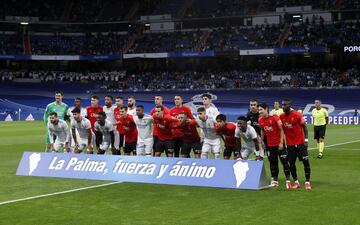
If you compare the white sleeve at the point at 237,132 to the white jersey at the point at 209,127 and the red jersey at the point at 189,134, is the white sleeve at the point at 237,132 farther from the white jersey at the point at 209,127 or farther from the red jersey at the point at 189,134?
the red jersey at the point at 189,134

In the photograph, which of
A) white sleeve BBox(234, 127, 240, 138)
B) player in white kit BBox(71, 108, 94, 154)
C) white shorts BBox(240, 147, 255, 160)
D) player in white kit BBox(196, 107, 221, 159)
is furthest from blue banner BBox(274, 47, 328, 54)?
white sleeve BBox(234, 127, 240, 138)

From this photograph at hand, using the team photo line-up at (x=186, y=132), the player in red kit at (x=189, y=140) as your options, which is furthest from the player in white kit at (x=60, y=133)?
the player in red kit at (x=189, y=140)

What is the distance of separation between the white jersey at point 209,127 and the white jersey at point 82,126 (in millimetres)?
3511

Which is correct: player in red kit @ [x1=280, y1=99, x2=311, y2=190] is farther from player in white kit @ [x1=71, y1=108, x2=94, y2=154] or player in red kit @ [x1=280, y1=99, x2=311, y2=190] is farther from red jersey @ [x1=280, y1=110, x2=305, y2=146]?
player in white kit @ [x1=71, y1=108, x2=94, y2=154]

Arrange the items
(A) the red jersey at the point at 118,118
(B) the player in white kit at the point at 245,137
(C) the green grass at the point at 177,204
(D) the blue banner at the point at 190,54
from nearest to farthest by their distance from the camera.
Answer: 1. (C) the green grass at the point at 177,204
2. (B) the player in white kit at the point at 245,137
3. (A) the red jersey at the point at 118,118
4. (D) the blue banner at the point at 190,54

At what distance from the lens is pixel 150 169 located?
1452 cm

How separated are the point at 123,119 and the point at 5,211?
6.63m

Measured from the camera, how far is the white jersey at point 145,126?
54.9ft

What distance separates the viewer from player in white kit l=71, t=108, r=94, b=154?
1693cm

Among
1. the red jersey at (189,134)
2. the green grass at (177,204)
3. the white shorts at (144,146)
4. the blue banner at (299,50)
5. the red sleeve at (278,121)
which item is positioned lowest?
the green grass at (177,204)

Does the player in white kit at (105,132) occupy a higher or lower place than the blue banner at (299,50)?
lower

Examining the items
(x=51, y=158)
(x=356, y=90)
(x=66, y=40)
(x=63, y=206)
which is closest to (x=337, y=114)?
(x=356, y=90)

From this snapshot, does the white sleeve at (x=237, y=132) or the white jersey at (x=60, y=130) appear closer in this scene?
the white sleeve at (x=237, y=132)

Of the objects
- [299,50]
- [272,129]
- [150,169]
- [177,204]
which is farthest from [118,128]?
[299,50]
